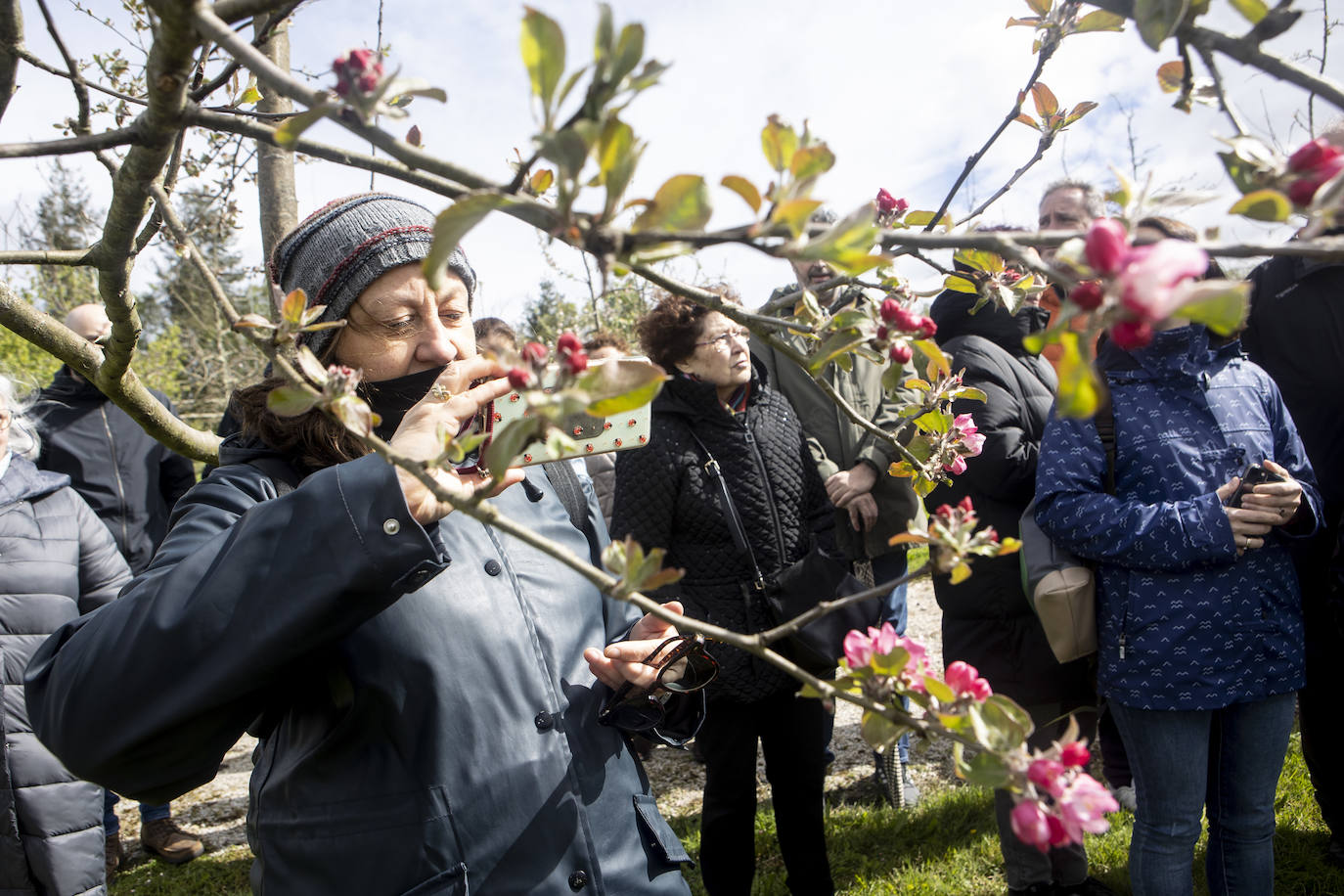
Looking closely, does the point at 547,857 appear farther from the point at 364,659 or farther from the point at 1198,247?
the point at 1198,247

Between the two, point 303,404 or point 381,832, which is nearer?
point 303,404

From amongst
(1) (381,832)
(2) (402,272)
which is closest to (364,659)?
(1) (381,832)

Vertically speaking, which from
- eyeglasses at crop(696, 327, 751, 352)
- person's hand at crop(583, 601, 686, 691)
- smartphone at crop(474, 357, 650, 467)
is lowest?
person's hand at crop(583, 601, 686, 691)

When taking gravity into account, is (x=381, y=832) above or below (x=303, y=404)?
below

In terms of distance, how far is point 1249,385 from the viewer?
2.42m

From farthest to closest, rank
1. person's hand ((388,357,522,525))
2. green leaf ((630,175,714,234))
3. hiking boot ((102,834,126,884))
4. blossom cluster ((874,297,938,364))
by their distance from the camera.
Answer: hiking boot ((102,834,126,884))
person's hand ((388,357,522,525))
blossom cluster ((874,297,938,364))
green leaf ((630,175,714,234))

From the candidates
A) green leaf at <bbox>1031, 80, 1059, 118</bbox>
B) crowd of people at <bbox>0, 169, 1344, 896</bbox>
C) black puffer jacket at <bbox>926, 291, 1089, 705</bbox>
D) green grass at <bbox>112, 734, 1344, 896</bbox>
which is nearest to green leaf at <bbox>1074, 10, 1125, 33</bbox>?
green leaf at <bbox>1031, 80, 1059, 118</bbox>

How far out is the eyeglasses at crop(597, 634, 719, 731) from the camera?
58.6 inches

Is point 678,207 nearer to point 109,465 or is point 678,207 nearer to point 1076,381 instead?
point 1076,381

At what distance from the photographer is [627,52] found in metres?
0.56

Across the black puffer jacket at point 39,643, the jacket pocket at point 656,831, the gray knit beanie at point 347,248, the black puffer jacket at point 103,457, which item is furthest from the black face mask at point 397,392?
the black puffer jacket at point 103,457

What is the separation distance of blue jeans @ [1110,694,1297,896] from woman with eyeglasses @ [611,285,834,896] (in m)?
0.99

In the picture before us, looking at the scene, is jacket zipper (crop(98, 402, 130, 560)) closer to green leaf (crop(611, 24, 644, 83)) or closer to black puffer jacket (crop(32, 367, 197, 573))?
Answer: black puffer jacket (crop(32, 367, 197, 573))

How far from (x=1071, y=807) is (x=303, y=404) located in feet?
2.36
